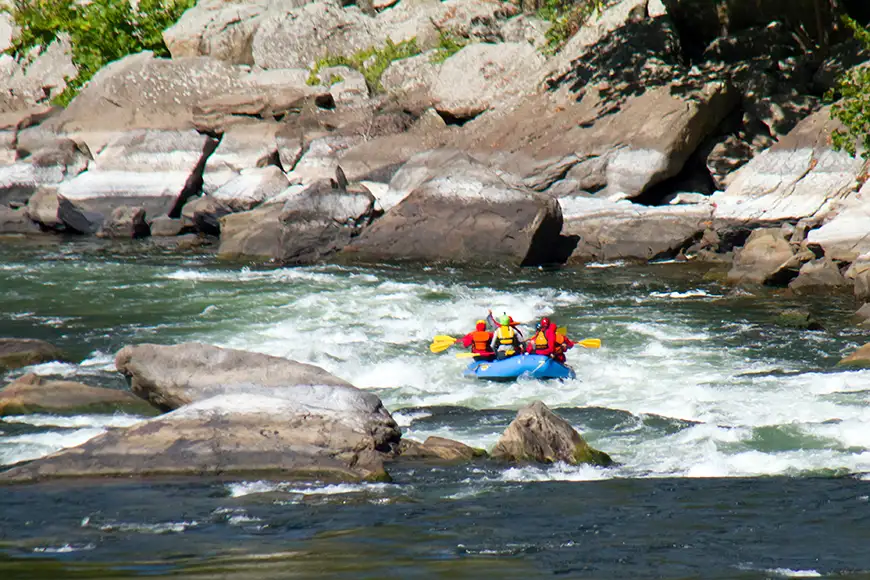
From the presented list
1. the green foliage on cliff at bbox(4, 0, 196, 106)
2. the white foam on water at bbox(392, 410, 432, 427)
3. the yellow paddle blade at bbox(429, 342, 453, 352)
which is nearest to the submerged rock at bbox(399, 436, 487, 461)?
the white foam on water at bbox(392, 410, 432, 427)

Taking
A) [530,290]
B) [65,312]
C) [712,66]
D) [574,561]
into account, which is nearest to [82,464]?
[574,561]

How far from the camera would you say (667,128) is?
18422 mm

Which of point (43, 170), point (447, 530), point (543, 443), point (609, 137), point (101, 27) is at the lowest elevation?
point (543, 443)

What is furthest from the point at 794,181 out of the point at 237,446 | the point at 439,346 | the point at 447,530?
the point at 447,530

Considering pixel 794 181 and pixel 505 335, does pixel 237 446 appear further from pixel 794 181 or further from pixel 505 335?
pixel 794 181

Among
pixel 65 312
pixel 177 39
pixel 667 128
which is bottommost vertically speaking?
pixel 65 312

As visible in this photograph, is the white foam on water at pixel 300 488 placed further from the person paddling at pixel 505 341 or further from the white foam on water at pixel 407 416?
the person paddling at pixel 505 341

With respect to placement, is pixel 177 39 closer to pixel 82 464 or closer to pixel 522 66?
pixel 522 66

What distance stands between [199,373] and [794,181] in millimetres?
11139

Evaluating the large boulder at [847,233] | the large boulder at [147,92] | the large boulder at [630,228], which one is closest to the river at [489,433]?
the large boulder at [630,228]

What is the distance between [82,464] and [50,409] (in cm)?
197

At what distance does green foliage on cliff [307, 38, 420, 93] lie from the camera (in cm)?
2436

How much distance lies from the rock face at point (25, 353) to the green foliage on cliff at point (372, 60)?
46.1ft

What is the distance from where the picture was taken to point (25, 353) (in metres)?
10.4
